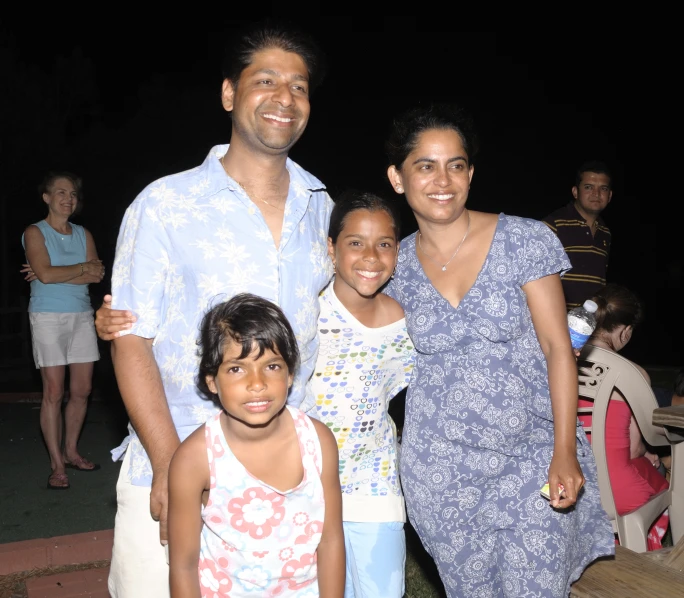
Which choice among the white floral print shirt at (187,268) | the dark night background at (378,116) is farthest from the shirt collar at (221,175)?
the dark night background at (378,116)

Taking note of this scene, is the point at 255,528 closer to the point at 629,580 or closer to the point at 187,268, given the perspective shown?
the point at 187,268

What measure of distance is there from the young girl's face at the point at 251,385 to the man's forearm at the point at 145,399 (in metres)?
0.19

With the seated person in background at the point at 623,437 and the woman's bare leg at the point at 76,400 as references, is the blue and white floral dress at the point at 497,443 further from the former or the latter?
the woman's bare leg at the point at 76,400

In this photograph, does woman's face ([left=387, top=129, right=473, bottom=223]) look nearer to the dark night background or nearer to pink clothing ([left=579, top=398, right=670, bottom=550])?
pink clothing ([left=579, top=398, right=670, bottom=550])

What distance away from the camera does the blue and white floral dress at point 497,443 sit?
2676 mm

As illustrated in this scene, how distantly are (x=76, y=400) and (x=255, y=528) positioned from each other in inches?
159

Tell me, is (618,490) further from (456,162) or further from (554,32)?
(554,32)

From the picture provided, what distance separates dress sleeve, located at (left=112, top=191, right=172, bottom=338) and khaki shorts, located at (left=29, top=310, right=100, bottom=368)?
11.7 feet

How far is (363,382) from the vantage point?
9.58 feet

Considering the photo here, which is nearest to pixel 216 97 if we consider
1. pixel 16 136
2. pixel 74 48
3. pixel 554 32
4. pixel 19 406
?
pixel 74 48

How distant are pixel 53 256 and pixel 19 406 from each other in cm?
364

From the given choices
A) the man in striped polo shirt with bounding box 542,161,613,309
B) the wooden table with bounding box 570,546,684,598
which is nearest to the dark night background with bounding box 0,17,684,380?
the man in striped polo shirt with bounding box 542,161,613,309

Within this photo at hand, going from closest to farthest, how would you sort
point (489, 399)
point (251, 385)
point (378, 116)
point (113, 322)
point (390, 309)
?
point (251, 385) → point (113, 322) → point (489, 399) → point (390, 309) → point (378, 116)

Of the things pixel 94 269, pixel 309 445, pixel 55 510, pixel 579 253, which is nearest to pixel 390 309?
pixel 309 445
